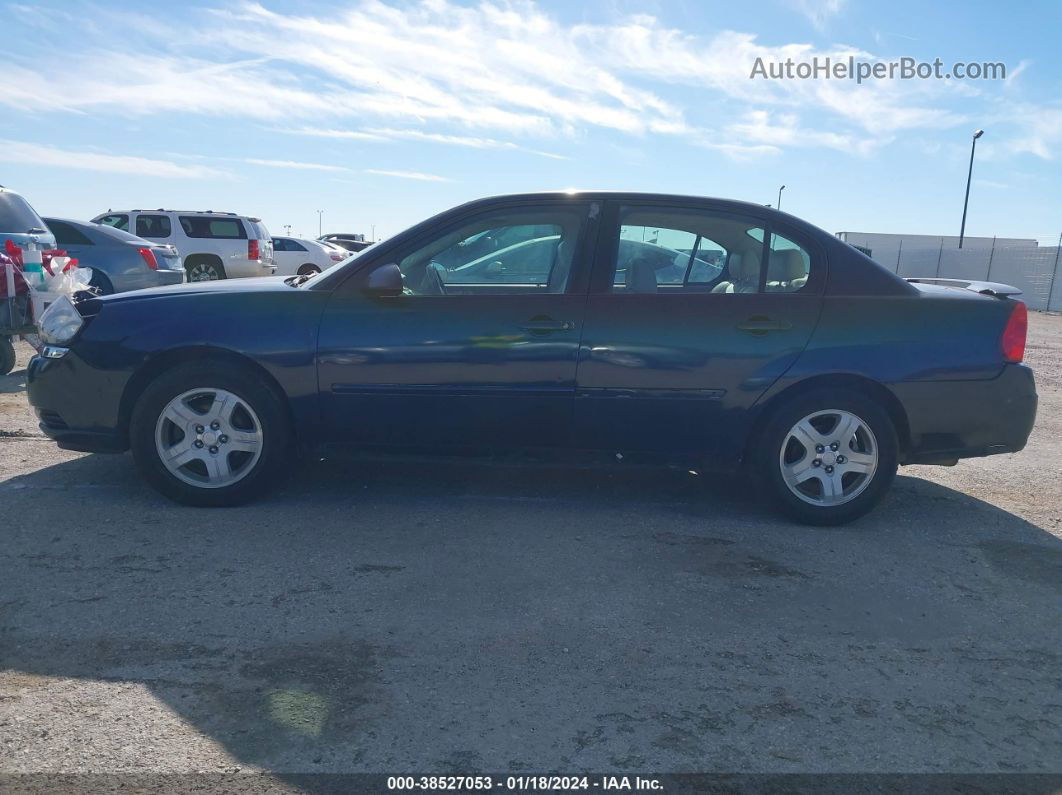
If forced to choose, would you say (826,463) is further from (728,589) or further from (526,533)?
(526,533)

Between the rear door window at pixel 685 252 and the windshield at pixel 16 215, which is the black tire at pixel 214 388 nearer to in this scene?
the rear door window at pixel 685 252

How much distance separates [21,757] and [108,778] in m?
0.28

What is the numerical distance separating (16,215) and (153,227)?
9.78 meters

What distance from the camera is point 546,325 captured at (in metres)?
4.62

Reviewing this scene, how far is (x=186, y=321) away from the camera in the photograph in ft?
15.2

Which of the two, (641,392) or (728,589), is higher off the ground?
(641,392)

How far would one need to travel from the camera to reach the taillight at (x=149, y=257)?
40.4 feet

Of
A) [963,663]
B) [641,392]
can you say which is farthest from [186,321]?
[963,663]

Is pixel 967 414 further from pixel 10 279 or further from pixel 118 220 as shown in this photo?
pixel 118 220

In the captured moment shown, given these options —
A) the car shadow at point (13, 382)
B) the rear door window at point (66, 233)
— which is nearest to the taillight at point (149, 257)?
the rear door window at point (66, 233)

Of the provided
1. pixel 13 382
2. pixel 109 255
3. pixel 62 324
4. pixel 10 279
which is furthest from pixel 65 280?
pixel 62 324

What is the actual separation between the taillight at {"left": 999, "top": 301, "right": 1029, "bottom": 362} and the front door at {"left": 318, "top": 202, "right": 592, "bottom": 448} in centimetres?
221

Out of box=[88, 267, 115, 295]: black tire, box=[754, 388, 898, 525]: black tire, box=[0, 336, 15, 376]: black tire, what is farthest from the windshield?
box=[754, 388, 898, 525]: black tire

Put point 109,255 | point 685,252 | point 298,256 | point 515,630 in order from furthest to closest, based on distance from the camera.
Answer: point 298,256 → point 109,255 → point 685,252 → point 515,630
